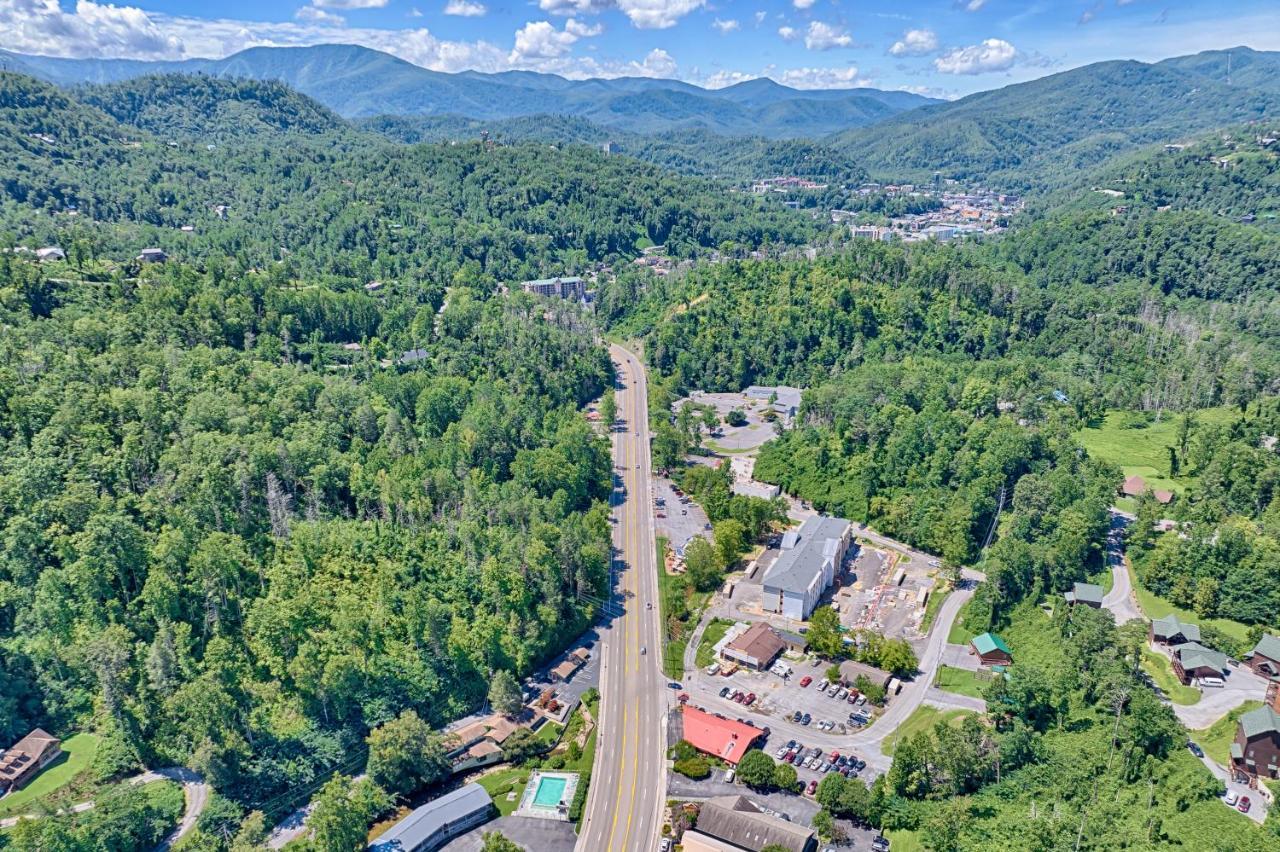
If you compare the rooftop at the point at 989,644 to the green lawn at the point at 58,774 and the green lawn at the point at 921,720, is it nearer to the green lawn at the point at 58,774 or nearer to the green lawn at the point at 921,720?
the green lawn at the point at 921,720

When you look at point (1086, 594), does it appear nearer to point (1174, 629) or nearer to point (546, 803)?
point (1174, 629)

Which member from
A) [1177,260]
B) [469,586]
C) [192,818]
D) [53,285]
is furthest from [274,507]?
[1177,260]

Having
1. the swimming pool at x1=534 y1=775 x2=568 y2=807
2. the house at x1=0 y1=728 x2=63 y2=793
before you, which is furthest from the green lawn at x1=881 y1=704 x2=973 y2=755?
the house at x1=0 y1=728 x2=63 y2=793

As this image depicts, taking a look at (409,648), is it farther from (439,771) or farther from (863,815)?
(863,815)

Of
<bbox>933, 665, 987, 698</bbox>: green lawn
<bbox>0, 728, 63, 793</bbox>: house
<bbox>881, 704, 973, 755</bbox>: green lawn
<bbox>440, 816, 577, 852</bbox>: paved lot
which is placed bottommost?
<bbox>440, 816, 577, 852</bbox>: paved lot

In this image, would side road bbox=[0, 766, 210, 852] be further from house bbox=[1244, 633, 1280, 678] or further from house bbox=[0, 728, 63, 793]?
house bbox=[1244, 633, 1280, 678]

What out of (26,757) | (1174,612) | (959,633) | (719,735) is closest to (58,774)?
(26,757)
